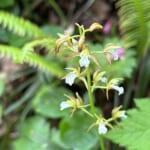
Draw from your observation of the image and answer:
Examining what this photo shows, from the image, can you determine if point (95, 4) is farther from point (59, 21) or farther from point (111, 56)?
point (111, 56)

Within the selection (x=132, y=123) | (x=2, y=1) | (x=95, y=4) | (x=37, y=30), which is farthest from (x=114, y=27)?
(x=132, y=123)

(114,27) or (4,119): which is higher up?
(114,27)

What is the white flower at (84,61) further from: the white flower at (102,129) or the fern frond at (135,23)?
the fern frond at (135,23)

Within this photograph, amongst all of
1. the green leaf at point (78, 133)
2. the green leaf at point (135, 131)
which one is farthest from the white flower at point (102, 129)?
the green leaf at point (78, 133)

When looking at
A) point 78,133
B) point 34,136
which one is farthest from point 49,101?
point 78,133

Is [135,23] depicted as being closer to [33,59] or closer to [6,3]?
[33,59]

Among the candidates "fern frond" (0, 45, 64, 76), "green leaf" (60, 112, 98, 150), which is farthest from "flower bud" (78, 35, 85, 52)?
"fern frond" (0, 45, 64, 76)
